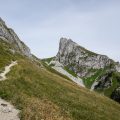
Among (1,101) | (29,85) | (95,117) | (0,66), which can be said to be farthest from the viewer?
(0,66)

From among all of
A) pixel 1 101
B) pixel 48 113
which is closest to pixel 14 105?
pixel 1 101

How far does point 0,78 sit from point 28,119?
2416 cm

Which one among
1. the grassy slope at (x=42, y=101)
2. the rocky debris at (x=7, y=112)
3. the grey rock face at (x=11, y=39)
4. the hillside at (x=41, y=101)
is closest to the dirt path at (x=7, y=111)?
the rocky debris at (x=7, y=112)

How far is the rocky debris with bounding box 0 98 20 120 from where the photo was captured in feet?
123

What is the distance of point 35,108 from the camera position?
42.7 metres

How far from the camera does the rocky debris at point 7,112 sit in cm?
3762

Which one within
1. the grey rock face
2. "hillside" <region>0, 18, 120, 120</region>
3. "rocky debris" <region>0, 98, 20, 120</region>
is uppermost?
the grey rock face

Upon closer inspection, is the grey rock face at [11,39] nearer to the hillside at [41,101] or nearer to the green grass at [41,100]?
the hillside at [41,101]

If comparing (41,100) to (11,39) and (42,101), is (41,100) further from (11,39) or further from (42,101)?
(11,39)

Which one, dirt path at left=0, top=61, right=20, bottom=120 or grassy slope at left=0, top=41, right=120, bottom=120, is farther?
grassy slope at left=0, top=41, right=120, bottom=120

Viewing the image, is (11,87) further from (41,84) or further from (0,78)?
(41,84)

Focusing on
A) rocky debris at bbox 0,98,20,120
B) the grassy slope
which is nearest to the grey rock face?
the grassy slope

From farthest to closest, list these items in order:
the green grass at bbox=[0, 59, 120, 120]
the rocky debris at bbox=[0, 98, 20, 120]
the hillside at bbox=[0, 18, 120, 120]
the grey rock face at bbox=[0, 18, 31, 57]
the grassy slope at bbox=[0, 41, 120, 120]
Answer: the grey rock face at bbox=[0, 18, 31, 57]
the green grass at bbox=[0, 59, 120, 120]
the grassy slope at bbox=[0, 41, 120, 120]
the hillside at bbox=[0, 18, 120, 120]
the rocky debris at bbox=[0, 98, 20, 120]

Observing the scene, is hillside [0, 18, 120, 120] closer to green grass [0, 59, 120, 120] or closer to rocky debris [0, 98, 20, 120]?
green grass [0, 59, 120, 120]
